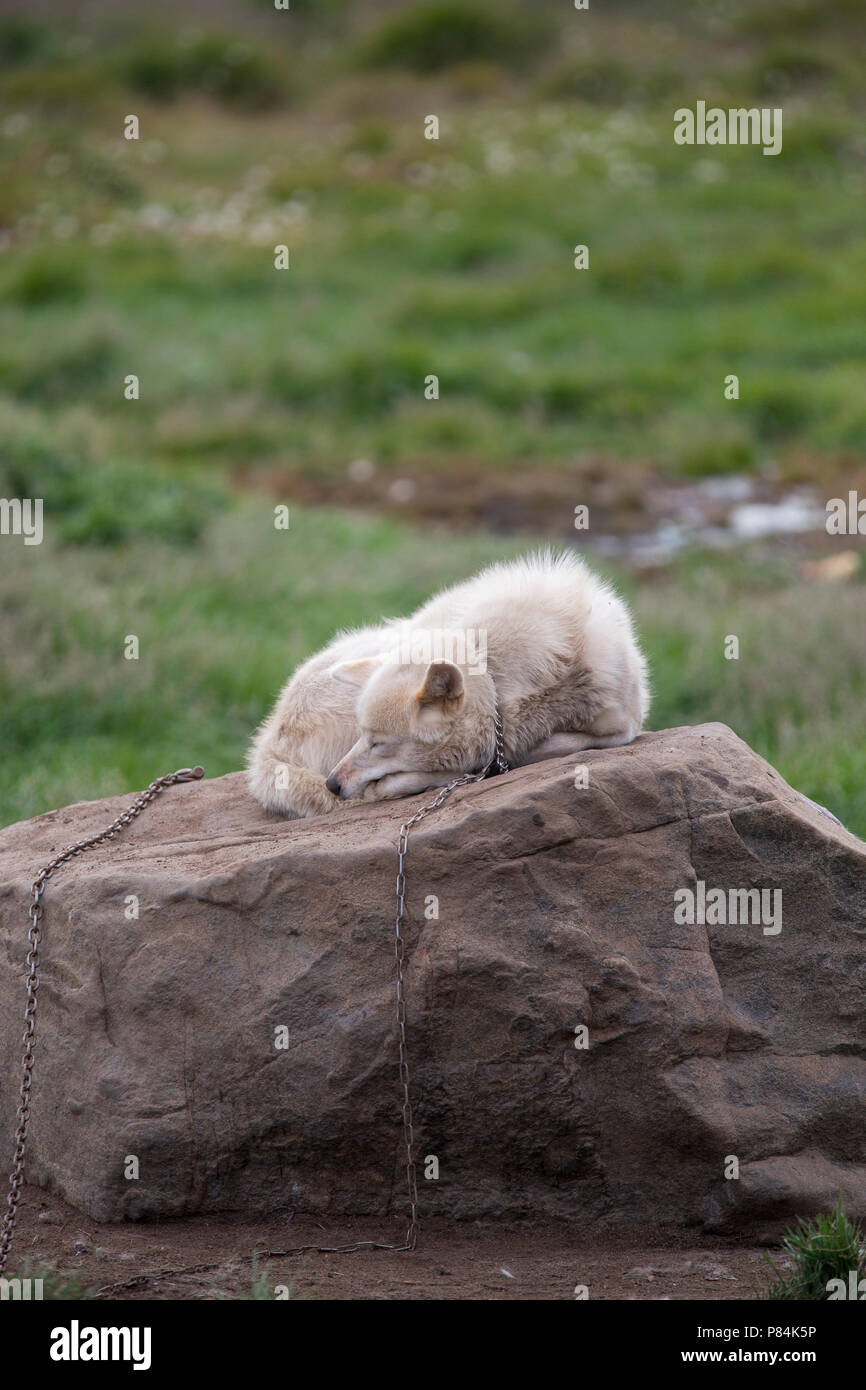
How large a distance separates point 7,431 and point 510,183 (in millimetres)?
12445

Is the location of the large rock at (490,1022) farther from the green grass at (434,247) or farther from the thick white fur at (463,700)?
the green grass at (434,247)

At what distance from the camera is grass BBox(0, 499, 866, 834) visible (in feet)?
28.6

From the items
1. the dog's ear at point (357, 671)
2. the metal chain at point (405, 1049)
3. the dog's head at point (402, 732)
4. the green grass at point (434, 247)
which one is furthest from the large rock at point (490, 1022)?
the green grass at point (434, 247)

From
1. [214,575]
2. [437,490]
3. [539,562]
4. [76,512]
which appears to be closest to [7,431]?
[76,512]

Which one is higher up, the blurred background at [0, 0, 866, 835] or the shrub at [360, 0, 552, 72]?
the shrub at [360, 0, 552, 72]

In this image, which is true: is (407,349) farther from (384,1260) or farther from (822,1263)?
(822,1263)

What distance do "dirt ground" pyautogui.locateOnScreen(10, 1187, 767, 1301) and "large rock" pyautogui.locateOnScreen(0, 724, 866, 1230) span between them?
0.08m

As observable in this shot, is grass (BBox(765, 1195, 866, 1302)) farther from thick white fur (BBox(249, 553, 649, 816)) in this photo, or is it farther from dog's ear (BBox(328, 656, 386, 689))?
dog's ear (BBox(328, 656, 386, 689))

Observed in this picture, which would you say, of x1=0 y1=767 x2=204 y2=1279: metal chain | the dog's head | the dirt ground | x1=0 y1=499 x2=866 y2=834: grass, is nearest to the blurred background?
x1=0 y1=499 x2=866 y2=834: grass

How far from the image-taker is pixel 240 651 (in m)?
10.1

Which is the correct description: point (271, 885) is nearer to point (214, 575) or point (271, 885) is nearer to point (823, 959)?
point (823, 959)

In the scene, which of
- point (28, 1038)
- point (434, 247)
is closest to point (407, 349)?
point (434, 247)

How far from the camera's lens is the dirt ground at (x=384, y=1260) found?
4258 millimetres

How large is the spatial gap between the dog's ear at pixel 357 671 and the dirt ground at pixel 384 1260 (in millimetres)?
1949
